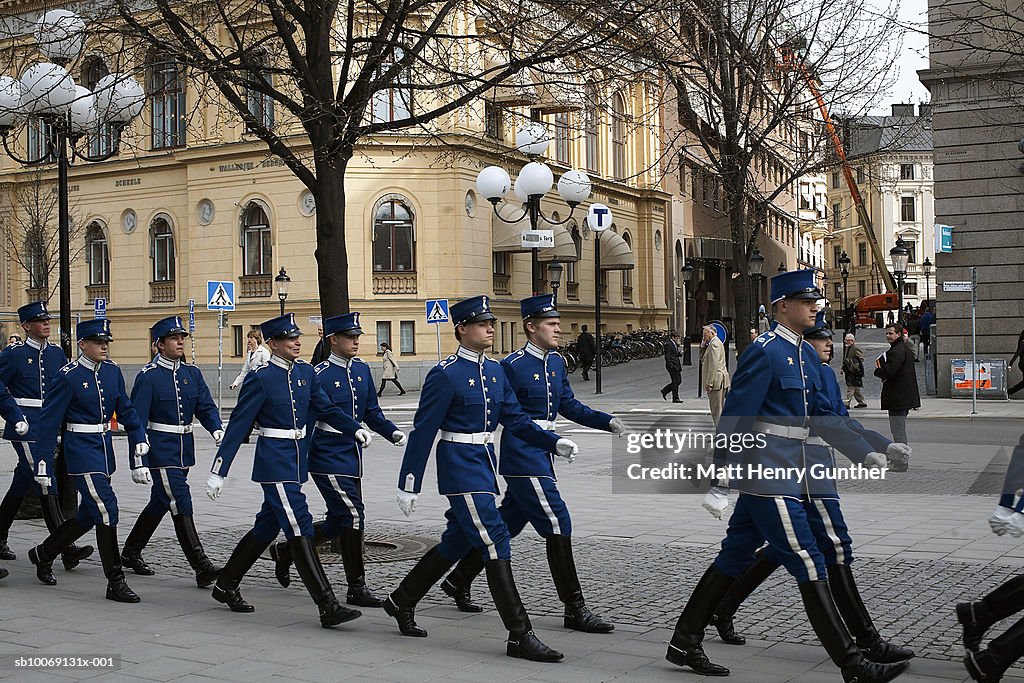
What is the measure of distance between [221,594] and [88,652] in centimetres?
134

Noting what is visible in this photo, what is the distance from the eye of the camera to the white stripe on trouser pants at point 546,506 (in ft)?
25.7

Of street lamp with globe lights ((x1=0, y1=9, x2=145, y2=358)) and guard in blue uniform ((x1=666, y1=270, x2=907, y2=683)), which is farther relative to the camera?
street lamp with globe lights ((x1=0, y1=9, x2=145, y2=358))

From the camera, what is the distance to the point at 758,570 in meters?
7.20

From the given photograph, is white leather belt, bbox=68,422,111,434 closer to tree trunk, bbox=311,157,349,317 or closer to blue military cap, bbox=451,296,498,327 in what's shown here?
tree trunk, bbox=311,157,349,317

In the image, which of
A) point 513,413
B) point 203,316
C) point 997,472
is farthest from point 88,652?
point 203,316

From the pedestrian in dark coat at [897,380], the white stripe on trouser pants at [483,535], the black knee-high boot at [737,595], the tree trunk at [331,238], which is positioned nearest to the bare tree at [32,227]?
the pedestrian in dark coat at [897,380]

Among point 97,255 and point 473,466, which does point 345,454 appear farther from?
point 97,255

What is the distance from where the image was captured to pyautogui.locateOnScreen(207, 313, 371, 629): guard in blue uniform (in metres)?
8.15

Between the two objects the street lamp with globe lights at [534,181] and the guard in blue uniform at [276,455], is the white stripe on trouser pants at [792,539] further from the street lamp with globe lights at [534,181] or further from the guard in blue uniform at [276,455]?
the street lamp with globe lights at [534,181]

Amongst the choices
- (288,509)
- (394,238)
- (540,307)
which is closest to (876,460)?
(540,307)

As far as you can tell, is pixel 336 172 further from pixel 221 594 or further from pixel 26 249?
pixel 26 249

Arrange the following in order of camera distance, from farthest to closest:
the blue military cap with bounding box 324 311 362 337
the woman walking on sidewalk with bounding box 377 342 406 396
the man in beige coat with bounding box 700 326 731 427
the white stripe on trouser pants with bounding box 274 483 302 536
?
the woman walking on sidewalk with bounding box 377 342 406 396
the man in beige coat with bounding box 700 326 731 427
the blue military cap with bounding box 324 311 362 337
the white stripe on trouser pants with bounding box 274 483 302 536

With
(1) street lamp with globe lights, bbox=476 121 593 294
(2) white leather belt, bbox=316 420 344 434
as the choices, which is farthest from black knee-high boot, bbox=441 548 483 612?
(1) street lamp with globe lights, bbox=476 121 593 294

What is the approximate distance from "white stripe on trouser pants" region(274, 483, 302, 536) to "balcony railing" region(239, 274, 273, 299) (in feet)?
117
